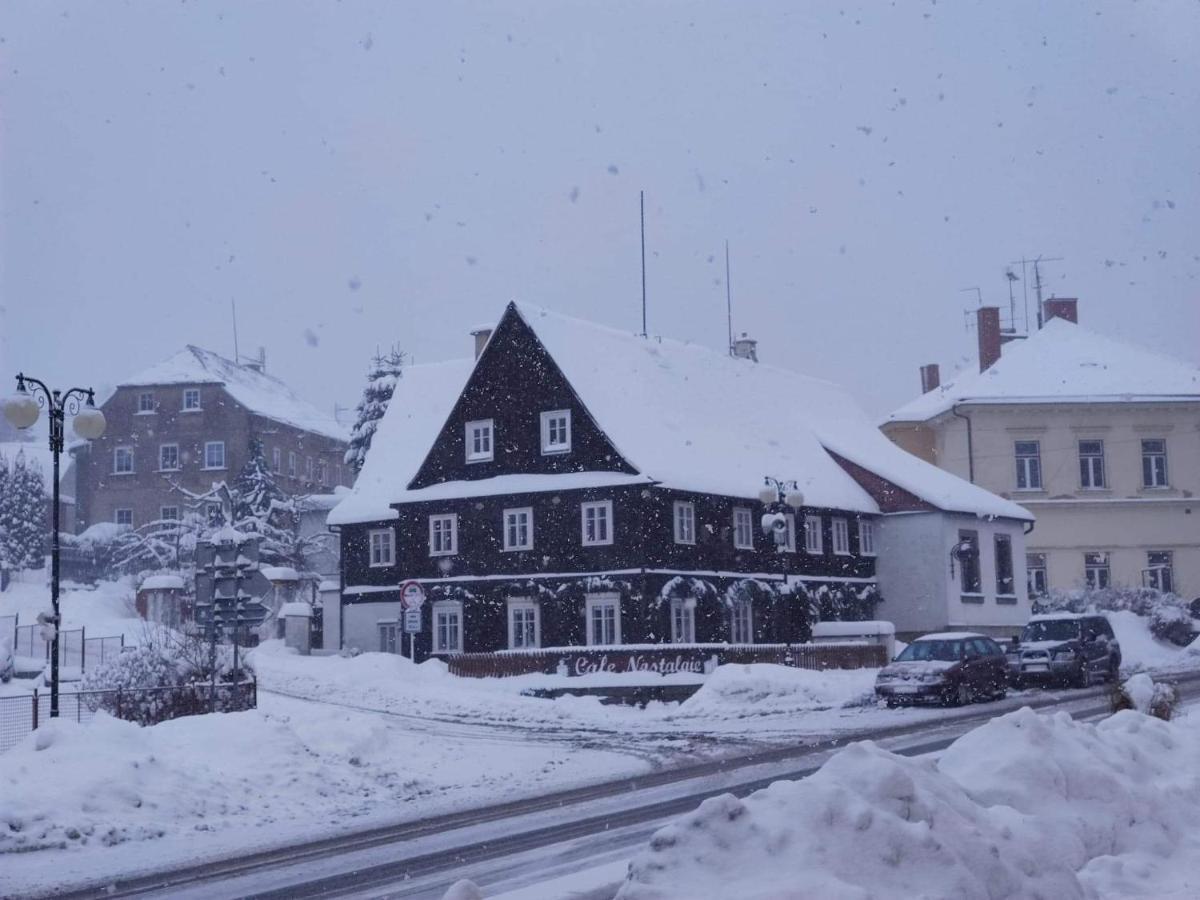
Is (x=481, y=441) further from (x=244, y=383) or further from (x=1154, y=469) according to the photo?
(x=244, y=383)

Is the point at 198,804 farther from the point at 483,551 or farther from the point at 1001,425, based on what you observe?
the point at 1001,425

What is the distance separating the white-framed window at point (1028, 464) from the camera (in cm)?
5622

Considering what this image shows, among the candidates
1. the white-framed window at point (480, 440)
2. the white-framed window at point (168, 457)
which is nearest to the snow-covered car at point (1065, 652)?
the white-framed window at point (480, 440)

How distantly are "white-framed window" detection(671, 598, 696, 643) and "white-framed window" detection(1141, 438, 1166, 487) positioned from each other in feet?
77.5

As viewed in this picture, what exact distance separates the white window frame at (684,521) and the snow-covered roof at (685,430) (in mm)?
653

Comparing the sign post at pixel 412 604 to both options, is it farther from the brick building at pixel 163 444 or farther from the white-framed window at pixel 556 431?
the brick building at pixel 163 444

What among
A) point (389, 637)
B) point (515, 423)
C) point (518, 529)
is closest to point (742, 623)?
point (518, 529)

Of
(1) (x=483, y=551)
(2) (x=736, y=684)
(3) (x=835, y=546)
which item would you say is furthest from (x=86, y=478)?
(2) (x=736, y=684)

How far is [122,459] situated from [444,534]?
40.3 metres

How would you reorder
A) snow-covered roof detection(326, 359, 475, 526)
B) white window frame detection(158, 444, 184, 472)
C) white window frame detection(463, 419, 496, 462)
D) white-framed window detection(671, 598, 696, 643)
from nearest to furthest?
1. white-framed window detection(671, 598, 696, 643)
2. white window frame detection(463, 419, 496, 462)
3. snow-covered roof detection(326, 359, 475, 526)
4. white window frame detection(158, 444, 184, 472)

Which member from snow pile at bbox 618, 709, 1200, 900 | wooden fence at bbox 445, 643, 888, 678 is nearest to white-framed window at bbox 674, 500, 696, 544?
wooden fence at bbox 445, 643, 888, 678

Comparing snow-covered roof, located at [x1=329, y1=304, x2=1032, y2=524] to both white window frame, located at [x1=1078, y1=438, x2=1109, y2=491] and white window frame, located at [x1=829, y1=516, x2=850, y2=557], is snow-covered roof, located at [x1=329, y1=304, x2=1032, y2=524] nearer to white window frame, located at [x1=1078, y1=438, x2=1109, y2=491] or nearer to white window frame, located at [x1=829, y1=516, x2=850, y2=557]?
white window frame, located at [x1=829, y1=516, x2=850, y2=557]

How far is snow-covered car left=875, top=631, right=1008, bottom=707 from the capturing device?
2964 centimetres

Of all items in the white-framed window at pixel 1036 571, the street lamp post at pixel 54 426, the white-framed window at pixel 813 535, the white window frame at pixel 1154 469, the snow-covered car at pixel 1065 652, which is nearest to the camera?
the street lamp post at pixel 54 426
